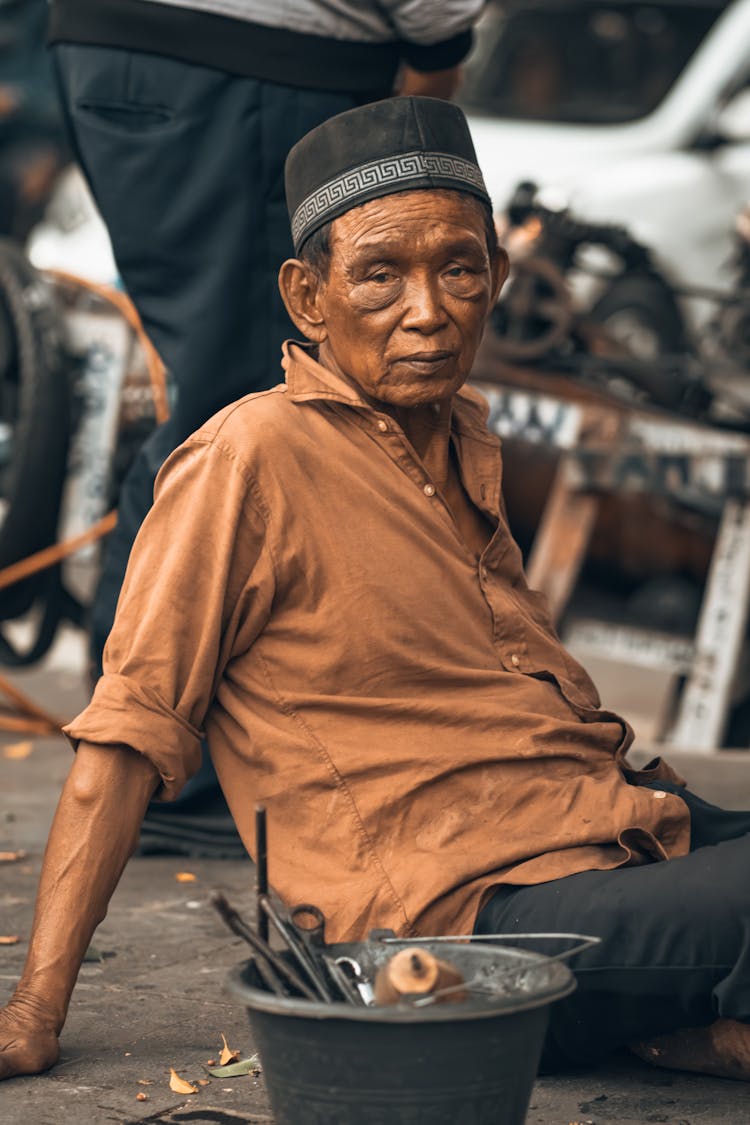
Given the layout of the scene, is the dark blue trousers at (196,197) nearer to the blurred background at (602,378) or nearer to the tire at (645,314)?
the blurred background at (602,378)

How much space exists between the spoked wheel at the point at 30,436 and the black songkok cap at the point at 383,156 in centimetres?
243

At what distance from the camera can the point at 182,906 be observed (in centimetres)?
348

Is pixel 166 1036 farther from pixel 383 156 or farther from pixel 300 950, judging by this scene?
pixel 383 156

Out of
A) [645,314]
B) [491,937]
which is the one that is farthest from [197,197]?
[645,314]

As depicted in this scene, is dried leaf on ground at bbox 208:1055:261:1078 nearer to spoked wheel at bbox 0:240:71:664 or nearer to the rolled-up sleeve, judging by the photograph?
the rolled-up sleeve

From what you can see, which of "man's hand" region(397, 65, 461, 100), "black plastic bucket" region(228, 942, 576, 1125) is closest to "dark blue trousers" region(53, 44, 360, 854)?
"man's hand" region(397, 65, 461, 100)

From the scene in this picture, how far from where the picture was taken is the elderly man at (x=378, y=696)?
2467 millimetres

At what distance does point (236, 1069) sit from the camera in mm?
2643

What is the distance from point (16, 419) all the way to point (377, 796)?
3.12 meters

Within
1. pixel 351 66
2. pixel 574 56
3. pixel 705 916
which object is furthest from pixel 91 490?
pixel 574 56

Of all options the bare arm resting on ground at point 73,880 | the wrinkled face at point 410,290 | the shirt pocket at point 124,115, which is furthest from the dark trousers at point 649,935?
the shirt pocket at point 124,115

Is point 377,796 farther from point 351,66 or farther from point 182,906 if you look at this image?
point 351,66

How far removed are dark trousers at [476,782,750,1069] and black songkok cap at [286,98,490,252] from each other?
3.23ft

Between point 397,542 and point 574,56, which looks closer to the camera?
point 397,542
